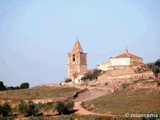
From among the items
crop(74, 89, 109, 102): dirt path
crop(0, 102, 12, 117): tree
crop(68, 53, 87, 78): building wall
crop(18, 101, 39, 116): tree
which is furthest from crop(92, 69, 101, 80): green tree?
crop(0, 102, 12, 117): tree

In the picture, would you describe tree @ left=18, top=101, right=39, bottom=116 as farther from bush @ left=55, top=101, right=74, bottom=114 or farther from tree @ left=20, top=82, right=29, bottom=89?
tree @ left=20, top=82, right=29, bottom=89

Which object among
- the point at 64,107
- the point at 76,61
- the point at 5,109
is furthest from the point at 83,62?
the point at 64,107

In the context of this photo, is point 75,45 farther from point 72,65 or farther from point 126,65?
point 126,65

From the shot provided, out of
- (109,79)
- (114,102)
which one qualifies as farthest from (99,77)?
(114,102)

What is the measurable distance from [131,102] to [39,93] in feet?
68.2

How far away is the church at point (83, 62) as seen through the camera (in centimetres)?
6762

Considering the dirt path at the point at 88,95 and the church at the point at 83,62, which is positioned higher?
the church at the point at 83,62

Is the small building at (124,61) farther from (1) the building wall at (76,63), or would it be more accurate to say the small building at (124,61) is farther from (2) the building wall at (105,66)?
(1) the building wall at (76,63)

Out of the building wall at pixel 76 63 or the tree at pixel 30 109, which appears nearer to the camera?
the tree at pixel 30 109

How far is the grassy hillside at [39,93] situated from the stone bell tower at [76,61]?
53.5 ft

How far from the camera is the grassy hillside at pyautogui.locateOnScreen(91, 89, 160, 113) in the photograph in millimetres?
40125

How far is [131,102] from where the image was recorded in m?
43.1

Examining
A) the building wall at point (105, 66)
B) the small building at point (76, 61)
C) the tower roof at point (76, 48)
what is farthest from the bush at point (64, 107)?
the tower roof at point (76, 48)

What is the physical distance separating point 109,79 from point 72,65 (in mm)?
19659
